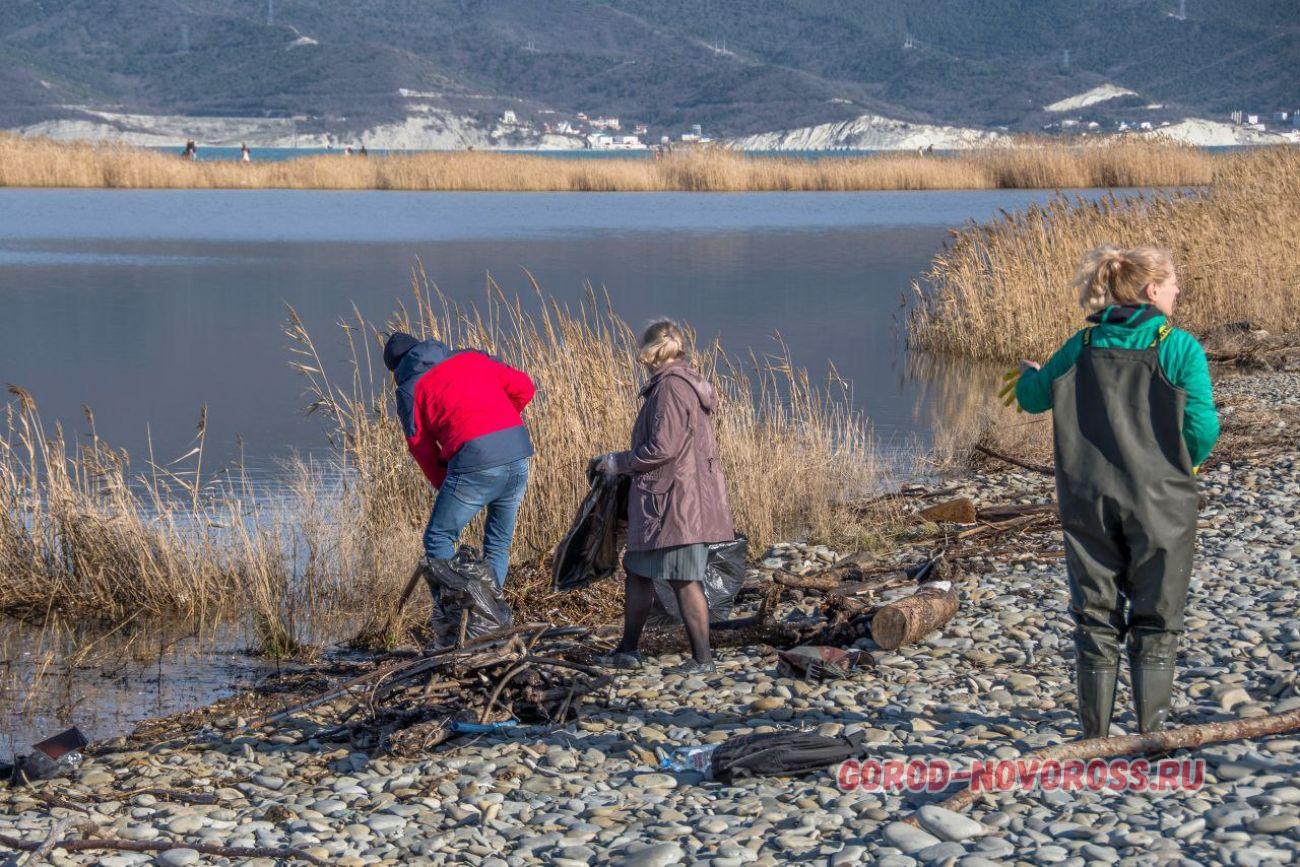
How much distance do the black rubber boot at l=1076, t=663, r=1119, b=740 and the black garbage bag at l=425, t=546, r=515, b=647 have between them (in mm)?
2818

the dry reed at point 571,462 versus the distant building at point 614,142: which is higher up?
the distant building at point 614,142

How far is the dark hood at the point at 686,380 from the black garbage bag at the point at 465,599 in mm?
1290

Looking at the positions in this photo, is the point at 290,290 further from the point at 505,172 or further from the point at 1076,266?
the point at 505,172

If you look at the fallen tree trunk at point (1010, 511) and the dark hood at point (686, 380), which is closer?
the dark hood at point (686, 380)

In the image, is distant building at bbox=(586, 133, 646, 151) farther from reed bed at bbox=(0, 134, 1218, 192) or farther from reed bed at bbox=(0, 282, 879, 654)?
reed bed at bbox=(0, 282, 879, 654)

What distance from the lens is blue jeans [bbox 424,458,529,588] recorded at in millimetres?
7039

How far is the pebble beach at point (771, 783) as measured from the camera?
4.33 meters

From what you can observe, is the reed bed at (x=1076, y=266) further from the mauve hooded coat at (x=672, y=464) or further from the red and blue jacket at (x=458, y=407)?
the mauve hooded coat at (x=672, y=464)

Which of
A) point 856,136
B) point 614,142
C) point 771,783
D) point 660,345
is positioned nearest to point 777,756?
point 771,783

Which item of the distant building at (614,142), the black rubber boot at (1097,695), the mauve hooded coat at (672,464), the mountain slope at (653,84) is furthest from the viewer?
the mountain slope at (653,84)

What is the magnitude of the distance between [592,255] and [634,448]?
22.8 meters

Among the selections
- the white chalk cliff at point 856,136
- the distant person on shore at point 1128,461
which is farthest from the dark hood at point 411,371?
the white chalk cliff at point 856,136

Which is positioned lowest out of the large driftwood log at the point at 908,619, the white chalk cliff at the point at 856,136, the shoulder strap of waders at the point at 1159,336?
the large driftwood log at the point at 908,619

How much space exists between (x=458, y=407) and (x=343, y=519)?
2.50 meters
